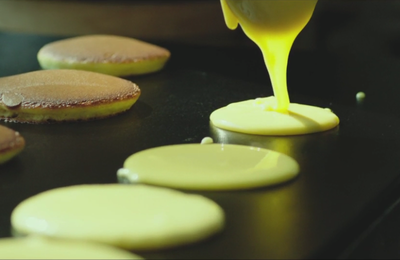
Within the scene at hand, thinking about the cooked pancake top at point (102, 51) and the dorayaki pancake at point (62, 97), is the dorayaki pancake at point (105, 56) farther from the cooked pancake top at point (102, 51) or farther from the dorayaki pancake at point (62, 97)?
the dorayaki pancake at point (62, 97)

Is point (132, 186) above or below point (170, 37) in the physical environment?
above

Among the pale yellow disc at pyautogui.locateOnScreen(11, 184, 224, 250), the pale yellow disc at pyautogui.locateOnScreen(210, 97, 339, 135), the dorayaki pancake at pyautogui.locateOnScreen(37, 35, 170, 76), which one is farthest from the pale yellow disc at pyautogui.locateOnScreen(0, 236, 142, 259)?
the dorayaki pancake at pyautogui.locateOnScreen(37, 35, 170, 76)

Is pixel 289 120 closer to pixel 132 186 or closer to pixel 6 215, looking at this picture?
pixel 132 186

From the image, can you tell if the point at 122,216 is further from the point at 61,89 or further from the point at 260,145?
the point at 61,89

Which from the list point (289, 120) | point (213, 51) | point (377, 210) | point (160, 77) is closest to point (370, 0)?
point (213, 51)

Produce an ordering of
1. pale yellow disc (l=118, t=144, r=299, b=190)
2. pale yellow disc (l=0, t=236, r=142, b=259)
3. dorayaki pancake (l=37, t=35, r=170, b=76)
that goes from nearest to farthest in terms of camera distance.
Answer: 1. pale yellow disc (l=0, t=236, r=142, b=259)
2. pale yellow disc (l=118, t=144, r=299, b=190)
3. dorayaki pancake (l=37, t=35, r=170, b=76)

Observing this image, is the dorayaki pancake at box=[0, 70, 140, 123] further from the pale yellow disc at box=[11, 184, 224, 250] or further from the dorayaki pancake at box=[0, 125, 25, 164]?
the pale yellow disc at box=[11, 184, 224, 250]
